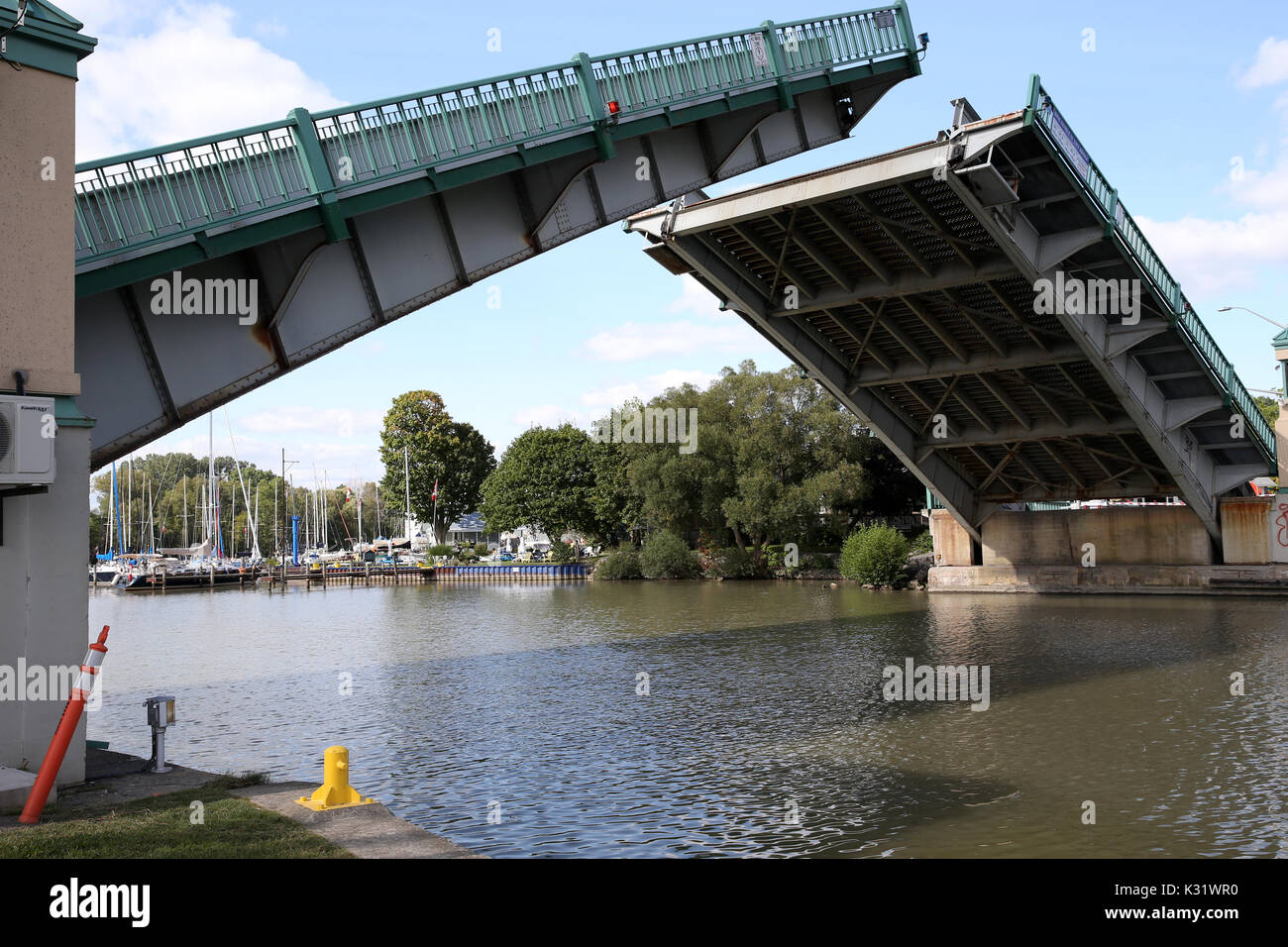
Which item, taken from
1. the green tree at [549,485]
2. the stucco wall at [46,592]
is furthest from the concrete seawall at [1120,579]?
the green tree at [549,485]

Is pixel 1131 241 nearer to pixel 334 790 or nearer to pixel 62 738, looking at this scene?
pixel 334 790

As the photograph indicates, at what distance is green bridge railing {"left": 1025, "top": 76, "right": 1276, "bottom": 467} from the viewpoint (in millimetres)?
18875

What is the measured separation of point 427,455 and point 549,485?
17.1 m

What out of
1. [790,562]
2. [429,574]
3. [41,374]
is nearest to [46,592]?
[41,374]

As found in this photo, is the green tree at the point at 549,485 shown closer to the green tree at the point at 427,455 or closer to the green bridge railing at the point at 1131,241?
the green tree at the point at 427,455

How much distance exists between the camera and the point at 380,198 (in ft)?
44.4

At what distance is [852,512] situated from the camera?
54500mm

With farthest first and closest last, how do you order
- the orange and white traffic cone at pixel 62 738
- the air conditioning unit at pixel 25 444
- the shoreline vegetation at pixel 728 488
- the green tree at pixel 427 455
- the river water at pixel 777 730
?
the green tree at pixel 427 455 → the shoreline vegetation at pixel 728 488 → the river water at pixel 777 730 → the air conditioning unit at pixel 25 444 → the orange and white traffic cone at pixel 62 738

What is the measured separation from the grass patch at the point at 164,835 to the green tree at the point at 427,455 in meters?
78.9

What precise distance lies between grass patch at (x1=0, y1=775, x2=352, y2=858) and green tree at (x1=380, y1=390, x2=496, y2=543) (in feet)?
259

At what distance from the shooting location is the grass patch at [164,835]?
6.18m
